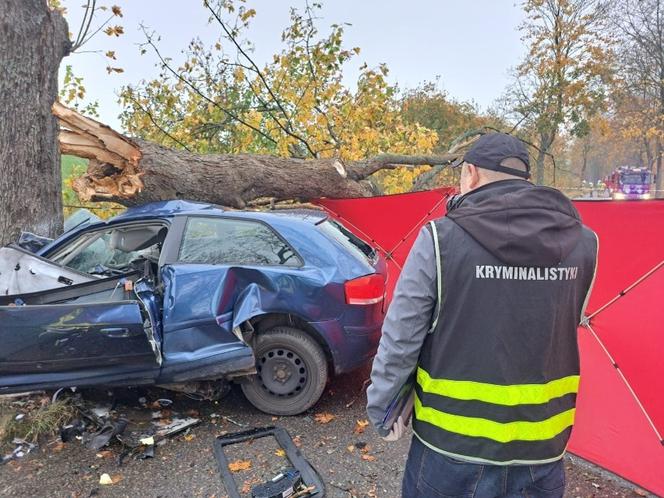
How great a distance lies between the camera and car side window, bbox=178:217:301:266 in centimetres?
387

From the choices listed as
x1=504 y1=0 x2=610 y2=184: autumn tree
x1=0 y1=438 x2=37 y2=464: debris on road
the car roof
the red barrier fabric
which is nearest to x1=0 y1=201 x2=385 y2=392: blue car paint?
the car roof

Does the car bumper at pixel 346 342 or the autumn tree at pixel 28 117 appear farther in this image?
the autumn tree at pixel 28 117

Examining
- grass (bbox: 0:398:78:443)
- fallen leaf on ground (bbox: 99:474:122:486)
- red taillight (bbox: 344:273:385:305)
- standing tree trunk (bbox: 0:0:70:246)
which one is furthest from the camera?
standing tree trunk (bbox: 0:0:70:246)

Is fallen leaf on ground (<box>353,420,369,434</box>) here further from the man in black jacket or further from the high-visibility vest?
the high-visibility vest

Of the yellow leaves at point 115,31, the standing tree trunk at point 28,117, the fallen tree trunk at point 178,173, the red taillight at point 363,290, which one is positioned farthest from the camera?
the yellow leaves at point 115,31

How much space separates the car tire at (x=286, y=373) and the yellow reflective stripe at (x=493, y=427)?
218 cm

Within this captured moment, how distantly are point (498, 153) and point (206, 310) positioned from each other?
8.61ft

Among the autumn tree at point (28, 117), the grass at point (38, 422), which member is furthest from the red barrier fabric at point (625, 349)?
the autumn tree at point (28, 117)

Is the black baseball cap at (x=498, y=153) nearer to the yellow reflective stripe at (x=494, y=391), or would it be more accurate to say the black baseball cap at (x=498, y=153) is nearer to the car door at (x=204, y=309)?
the yellow reflective stripe at (x=494, y=391)

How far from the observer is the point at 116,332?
11.2 feet

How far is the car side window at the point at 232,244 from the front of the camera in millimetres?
3871

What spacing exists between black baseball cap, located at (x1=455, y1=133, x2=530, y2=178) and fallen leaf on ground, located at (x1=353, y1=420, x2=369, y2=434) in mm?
2626

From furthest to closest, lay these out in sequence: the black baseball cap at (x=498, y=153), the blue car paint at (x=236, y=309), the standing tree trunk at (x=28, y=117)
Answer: the standing tree trunk at (x=28, y=117), the blue car paint at (x=236, y=309), the black baseball cap at (x=498, y=153)

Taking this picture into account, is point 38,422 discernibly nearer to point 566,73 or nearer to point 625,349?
point 625,349
